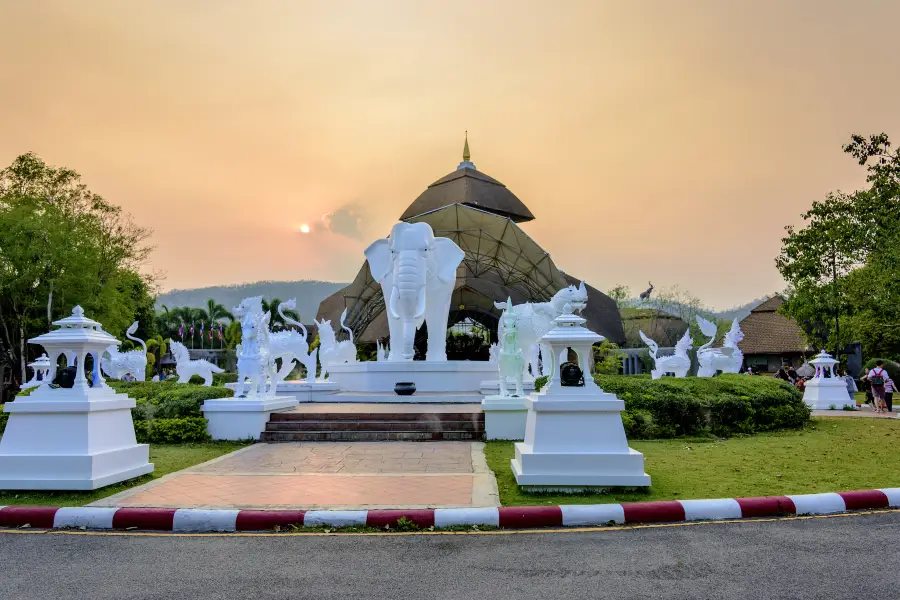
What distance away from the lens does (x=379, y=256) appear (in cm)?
1758

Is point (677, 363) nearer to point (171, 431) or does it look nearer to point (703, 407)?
point (703, 407)

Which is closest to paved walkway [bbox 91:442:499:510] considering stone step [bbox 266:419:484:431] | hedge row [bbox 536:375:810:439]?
stone step [bbox 266:419:484:431]

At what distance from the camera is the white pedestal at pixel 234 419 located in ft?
32.0

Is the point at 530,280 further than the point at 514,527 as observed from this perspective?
Yes

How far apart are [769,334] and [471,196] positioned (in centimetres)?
1987

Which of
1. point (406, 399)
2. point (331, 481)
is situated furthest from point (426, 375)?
point (331, 481)

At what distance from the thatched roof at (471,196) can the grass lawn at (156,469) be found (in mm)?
25436

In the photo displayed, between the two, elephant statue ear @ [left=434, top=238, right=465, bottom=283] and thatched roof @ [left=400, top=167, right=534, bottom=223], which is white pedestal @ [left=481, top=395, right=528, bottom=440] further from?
thatched roof @ [left=400, top=167, right=534, bottom=223]

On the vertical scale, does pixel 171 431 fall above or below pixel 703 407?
below

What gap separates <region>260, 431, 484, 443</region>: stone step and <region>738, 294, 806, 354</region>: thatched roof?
105ft

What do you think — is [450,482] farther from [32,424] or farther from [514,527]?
[32,424]

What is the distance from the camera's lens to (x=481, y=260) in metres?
30.5

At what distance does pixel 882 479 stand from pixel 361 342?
34.2m

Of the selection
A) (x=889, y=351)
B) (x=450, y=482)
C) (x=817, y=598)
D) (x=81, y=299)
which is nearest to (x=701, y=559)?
(x=817, y=598)
